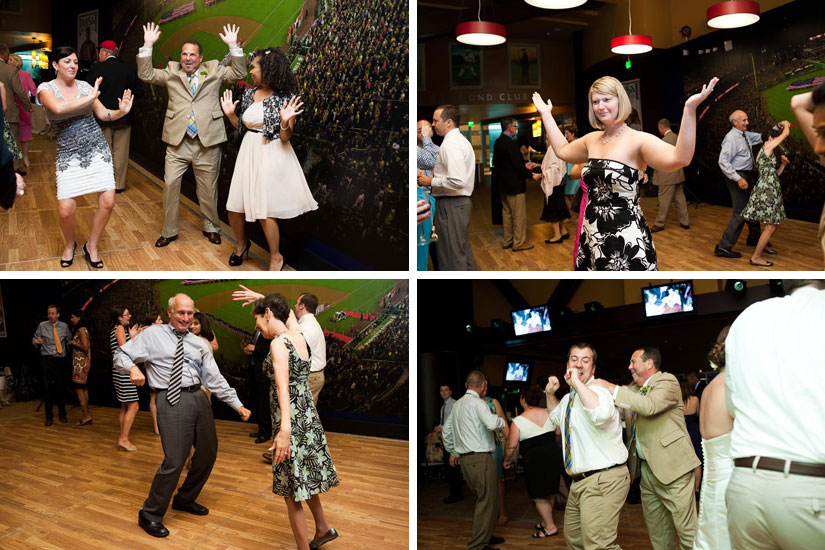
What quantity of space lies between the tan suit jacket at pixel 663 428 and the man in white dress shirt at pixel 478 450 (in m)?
→ 1.16

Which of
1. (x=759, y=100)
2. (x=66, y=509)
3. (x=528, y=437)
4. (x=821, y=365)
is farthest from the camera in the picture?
(x=759, y=100)

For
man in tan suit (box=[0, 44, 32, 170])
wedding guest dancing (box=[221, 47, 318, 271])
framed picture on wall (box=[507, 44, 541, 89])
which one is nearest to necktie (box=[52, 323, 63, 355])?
man in tan suit (box=[0, 44, 32, 170])

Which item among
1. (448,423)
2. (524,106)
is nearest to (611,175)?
(448,423)

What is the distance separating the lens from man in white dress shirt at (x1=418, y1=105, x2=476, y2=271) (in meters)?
4.09

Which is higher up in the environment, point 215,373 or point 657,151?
point 657,151

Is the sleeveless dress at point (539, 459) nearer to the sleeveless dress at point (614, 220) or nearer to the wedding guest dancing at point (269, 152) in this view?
the sleeveless dress at point (614, 220)

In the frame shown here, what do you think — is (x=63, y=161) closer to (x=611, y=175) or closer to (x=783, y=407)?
(x=611, y=175)

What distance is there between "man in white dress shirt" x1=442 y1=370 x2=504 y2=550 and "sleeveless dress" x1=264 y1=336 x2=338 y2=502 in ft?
4.64

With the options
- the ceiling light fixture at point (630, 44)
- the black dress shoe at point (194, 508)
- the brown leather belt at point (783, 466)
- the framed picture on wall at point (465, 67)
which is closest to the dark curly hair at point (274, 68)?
the black dress shoe at point (194, 508)

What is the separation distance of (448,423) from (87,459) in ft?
10.9

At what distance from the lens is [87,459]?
571cm

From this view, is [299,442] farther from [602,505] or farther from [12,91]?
[12,91]

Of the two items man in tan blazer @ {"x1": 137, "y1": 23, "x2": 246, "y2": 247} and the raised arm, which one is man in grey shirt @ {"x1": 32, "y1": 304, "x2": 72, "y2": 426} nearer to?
man in tan blazer @ {"x1": 137, "y1": 23, "x2": 246, "y2": 247}

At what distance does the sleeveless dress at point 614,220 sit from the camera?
10.0 feet
